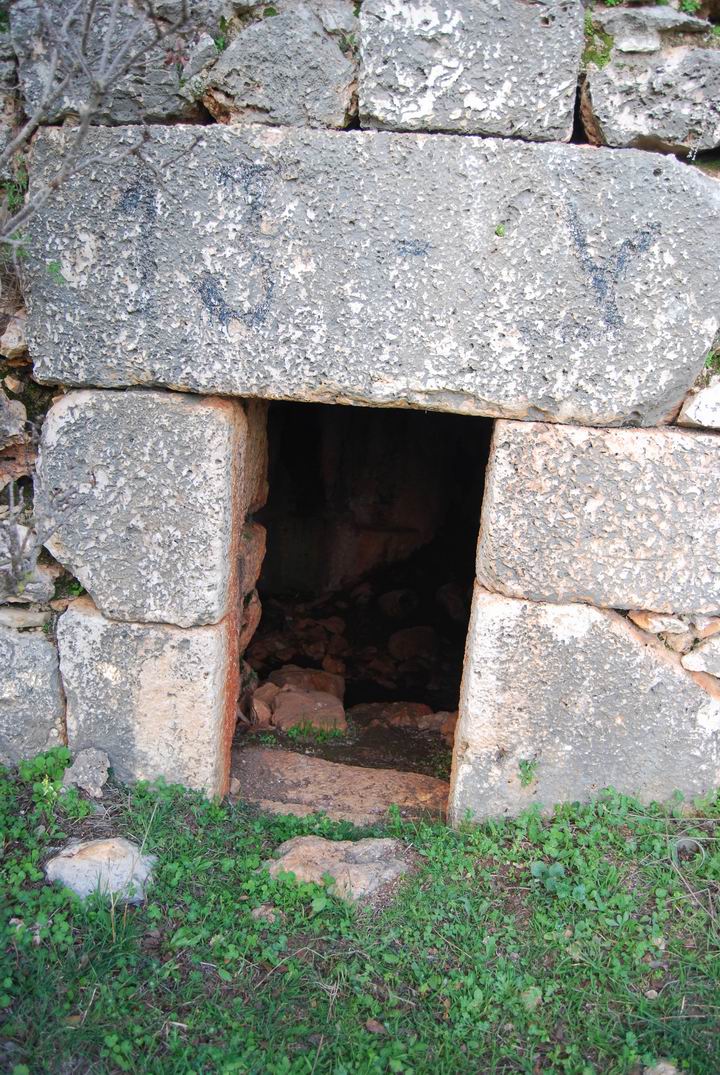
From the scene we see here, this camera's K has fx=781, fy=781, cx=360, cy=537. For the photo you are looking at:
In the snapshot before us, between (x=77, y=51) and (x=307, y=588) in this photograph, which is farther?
(x=307, y=588)

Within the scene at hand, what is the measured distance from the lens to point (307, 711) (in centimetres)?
382

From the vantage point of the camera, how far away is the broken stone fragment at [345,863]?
2352mm

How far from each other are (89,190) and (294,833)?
6.97 feet

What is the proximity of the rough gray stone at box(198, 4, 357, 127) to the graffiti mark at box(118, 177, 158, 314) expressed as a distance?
1.09 ft

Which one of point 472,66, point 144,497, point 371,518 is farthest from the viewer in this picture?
point 371,518

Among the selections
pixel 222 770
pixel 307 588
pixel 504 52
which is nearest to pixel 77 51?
pixel 504 52

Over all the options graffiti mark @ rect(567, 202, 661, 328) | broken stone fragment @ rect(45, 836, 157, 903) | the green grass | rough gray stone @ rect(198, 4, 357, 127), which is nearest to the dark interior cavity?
the green grass

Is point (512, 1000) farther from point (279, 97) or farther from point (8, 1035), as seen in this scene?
point (279, 97)

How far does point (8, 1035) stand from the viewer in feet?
6.10

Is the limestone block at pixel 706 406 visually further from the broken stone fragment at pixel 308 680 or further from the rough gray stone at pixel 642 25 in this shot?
the broken stone fragment at pixel 308 680

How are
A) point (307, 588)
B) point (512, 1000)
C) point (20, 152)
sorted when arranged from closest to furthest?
point (512, 1000) → point (20, 152) → point (307, 588)

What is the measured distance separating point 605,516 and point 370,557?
4.49 m

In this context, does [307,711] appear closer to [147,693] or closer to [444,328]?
[147,693]

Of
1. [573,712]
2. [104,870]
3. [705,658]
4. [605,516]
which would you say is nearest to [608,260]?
[605,516]
